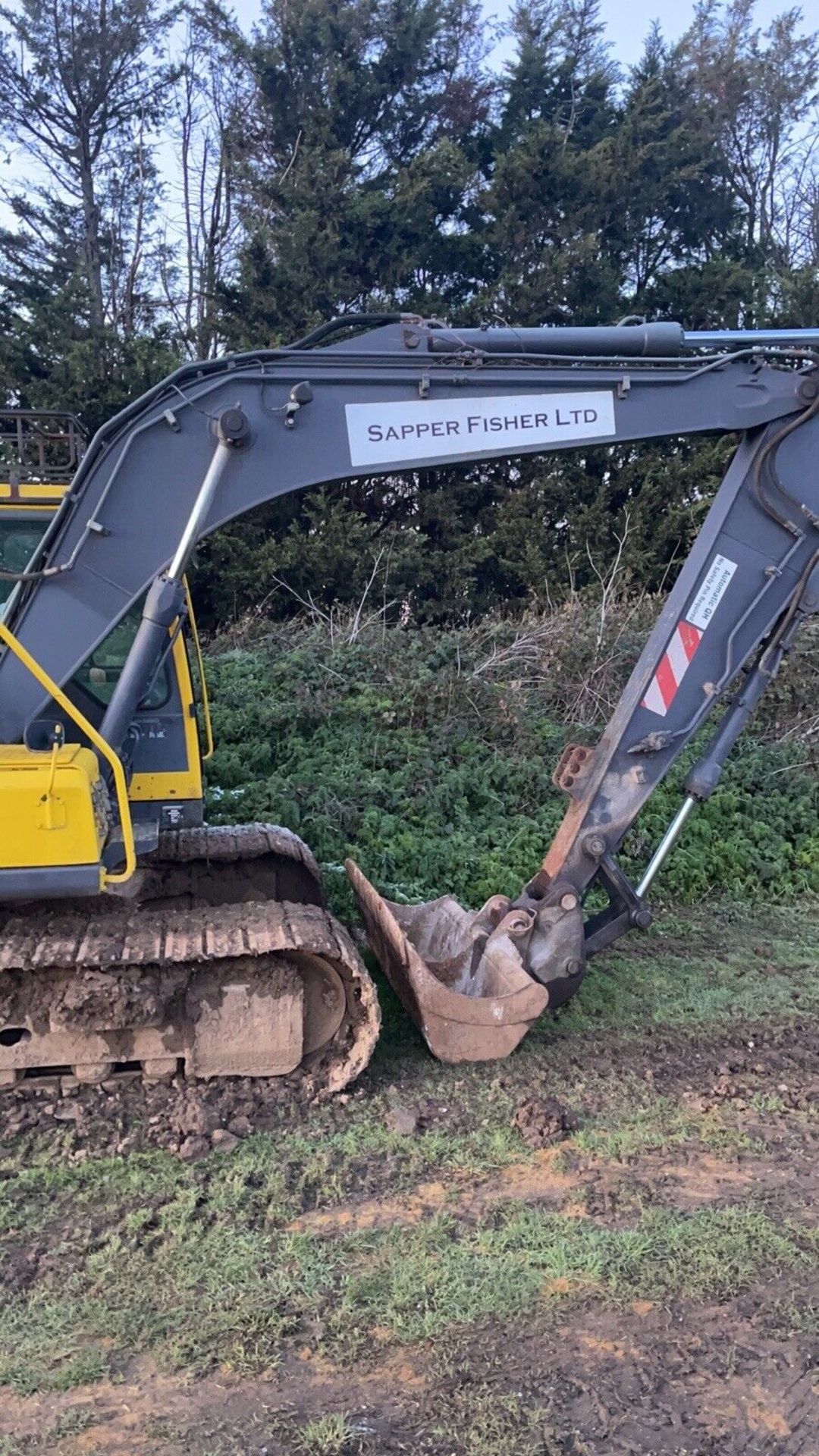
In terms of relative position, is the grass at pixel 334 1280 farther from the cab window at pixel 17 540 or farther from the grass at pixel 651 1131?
the cab window at pixel 17 540

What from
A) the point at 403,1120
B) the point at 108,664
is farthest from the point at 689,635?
the point at 108,664

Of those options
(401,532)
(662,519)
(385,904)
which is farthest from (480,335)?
(662,519)

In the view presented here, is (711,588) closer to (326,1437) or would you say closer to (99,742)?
(99,742)

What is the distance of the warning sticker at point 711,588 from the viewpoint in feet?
16.4

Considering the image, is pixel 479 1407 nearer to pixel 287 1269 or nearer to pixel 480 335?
pixel 287 1269

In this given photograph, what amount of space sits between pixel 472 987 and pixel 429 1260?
1706 mm

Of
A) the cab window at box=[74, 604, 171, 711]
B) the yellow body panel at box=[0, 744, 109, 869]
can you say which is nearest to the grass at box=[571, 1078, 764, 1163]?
the yellow body panel at box=[0, 744, 109, 869]

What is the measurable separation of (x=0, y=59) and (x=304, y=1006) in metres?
19.0

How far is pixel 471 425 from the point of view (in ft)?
15.6

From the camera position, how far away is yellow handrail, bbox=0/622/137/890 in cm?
419

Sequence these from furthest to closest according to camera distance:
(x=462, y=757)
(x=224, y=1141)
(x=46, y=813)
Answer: (x=462, y=757)
(x=224, y=1141)
(x=46, y=813)

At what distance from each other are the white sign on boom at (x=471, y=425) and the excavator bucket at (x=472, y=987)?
219cm

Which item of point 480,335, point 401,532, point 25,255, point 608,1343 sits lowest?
point 608,1343

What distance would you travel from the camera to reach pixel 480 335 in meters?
4.82
